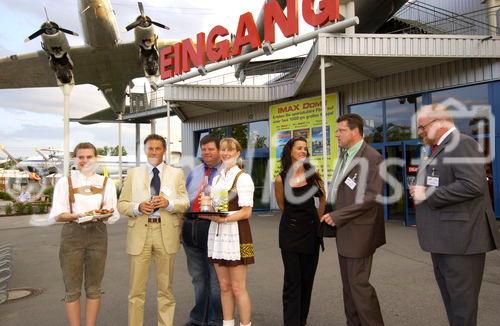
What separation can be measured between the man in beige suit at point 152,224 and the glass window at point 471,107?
9.19 meters

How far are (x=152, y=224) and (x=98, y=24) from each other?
62.0ft

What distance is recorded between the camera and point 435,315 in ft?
13.4

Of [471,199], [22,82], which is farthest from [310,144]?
[22,82]

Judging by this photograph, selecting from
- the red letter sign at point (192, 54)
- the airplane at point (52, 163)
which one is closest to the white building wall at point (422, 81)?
the red letter sign at point (192, 54)

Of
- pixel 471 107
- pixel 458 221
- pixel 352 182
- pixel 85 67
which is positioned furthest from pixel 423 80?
pixel 85 67

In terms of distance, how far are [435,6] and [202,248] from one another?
14.7 meters

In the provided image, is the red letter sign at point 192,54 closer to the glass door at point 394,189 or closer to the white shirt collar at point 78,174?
the glass door at point 394,189

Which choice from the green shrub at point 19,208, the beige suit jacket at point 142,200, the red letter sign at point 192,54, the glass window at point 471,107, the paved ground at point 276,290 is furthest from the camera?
the green shrub at point 19,208

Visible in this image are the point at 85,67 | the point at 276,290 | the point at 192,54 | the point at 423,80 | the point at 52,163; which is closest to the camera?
the point at 276,290

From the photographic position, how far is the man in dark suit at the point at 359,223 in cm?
311

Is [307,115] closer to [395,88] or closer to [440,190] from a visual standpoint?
[395,88]

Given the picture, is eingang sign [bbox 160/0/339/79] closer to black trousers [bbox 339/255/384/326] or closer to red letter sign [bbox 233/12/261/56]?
red letter sign [bbox 233/12/261/56]

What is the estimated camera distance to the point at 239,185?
3.55 meters

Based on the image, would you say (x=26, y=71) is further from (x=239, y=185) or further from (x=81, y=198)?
(x=239, y=185)
